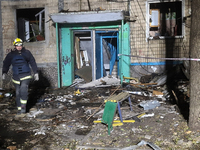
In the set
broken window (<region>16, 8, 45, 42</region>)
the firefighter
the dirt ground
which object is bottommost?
the dirt ground

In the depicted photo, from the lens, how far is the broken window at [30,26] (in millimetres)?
9961

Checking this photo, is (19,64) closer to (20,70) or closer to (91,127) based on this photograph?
(20,70)

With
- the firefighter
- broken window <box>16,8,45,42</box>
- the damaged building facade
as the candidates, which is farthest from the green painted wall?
the firefighter

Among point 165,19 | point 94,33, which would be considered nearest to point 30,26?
point 94,33

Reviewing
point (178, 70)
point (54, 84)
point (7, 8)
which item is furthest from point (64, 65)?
point (178, 70)

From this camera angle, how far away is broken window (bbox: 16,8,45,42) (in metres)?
9.96

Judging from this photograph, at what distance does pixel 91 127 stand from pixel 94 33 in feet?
16.6

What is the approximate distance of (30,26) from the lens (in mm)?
10336

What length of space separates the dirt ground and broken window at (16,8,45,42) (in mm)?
3587

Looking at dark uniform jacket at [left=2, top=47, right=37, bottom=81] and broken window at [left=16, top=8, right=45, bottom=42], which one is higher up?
broken window at [left=16, top=8, right=45, bottom=42]

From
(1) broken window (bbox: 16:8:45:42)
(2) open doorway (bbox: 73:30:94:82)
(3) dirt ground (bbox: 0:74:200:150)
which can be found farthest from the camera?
(1) broken window (bbox: 16:8:45:42)

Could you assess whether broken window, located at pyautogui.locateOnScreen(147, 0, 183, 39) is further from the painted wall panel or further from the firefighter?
the firefighter

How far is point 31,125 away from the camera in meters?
5.35

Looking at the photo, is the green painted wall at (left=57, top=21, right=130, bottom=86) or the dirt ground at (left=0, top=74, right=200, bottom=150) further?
the green painted wall at (left=57, top=21, right=130, bottom=86)
